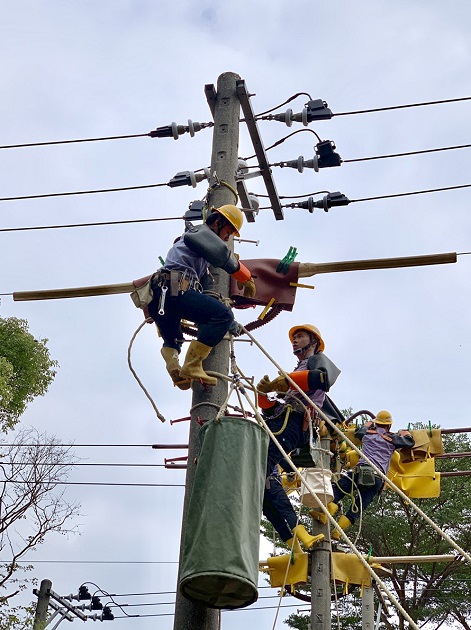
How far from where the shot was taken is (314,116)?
6527 millimetres

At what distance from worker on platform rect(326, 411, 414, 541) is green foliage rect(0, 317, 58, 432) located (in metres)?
6.48

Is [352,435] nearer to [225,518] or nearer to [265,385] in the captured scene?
[265,385]

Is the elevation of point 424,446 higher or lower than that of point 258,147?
lower

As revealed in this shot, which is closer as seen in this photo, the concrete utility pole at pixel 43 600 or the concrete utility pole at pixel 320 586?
the concrete utility pole at pixel 320 586

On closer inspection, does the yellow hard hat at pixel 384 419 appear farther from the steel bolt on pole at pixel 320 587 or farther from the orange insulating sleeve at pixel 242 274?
the orange insulating sleeve at pixel 242 274

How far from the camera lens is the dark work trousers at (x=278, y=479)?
6.09m

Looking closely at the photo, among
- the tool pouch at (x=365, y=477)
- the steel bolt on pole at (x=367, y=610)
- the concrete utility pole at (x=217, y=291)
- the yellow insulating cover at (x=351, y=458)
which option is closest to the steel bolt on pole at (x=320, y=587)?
the tool pouch at (x=365, y=477)

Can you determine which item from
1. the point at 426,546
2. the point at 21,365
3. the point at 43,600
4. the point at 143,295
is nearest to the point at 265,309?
the point at 143,295

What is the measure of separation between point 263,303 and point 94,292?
3.74ft

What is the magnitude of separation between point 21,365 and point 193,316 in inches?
370

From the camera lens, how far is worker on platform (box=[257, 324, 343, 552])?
588cm

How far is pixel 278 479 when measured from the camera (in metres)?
6.76

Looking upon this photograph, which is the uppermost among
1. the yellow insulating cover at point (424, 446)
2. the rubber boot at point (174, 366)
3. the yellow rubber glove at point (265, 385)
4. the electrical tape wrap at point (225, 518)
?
the yellow insulating cover at point (424, 446)

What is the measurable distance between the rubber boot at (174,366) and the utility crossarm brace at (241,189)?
1.78 metres
